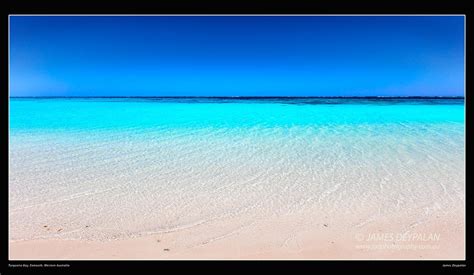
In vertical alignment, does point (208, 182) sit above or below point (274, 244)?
above

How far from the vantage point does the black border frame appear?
1.93m

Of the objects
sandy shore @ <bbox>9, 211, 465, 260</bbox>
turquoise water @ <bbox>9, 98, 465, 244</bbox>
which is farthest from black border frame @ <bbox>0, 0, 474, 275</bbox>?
turquoise water @ <bbox>9, 98, 465, 244</bbox>

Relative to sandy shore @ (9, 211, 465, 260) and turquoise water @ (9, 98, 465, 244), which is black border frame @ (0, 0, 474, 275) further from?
turquoise water @ (9, 98, 465, 244)
